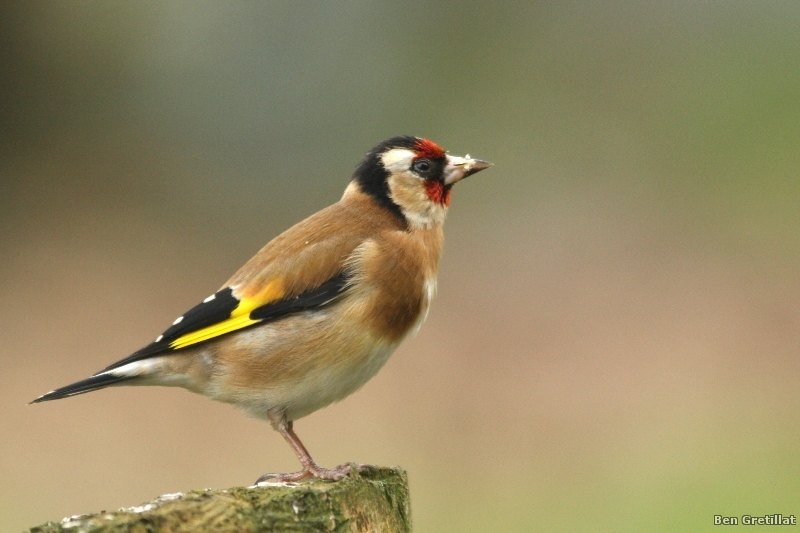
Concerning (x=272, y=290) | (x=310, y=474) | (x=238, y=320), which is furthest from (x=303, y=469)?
(x=272, y=290)

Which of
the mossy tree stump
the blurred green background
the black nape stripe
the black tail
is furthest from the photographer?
the blurred green background

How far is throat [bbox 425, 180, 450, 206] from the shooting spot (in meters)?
6.37

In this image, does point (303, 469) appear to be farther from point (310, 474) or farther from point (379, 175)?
point (379, 175)

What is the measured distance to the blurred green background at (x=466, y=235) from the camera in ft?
33.9

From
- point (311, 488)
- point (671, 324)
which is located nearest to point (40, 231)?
point (671, 324)

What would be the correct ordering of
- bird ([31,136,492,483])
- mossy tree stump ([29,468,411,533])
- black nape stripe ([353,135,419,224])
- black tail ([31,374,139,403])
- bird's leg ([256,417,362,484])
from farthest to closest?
black nape stripe ([353,135,419,224])
bird ([31,136,492,483])
black tail ([31,374,139,403])
bird's leg ([256,417,362,484])
mossy tree stump ([29,468,411,533])

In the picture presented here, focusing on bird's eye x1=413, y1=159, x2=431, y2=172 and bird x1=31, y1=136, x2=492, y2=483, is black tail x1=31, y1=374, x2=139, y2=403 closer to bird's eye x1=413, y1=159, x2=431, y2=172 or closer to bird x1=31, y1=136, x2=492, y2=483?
bird x1=31, y1=136, x2=492, y2=483

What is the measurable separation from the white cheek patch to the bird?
2.16 ft

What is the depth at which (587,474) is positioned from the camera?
1021cm

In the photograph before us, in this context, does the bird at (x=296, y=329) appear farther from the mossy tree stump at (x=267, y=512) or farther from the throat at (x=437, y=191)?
the mossy tree stump at (x=267, y=512)

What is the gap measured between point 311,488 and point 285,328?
2160 millimetres

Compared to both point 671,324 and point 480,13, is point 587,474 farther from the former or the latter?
point 480,13

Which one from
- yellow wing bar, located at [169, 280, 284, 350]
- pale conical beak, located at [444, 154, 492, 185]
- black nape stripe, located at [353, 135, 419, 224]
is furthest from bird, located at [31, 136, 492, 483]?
pale conical beak, located at [444, 154, 492, 185]

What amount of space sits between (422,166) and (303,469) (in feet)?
6.49
